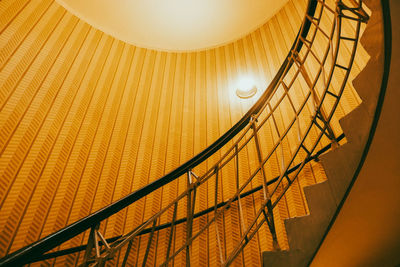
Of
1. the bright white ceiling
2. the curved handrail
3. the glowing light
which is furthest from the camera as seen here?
the bright white ceiling

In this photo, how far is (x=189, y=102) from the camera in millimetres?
4199

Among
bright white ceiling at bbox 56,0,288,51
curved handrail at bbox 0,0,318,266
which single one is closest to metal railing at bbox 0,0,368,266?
curved handrail at bbox 0,0,318,266

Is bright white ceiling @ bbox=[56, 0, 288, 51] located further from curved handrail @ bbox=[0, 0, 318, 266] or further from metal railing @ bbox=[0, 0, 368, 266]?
curved handrail @ bbox=[0, 0, 318, 266]

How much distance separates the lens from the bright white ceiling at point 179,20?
471 cm

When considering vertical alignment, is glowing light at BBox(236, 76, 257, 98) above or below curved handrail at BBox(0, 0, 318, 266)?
above

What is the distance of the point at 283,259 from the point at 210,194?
175 centimetres

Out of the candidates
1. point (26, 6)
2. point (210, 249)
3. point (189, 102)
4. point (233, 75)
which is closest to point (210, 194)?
point (210, 249)

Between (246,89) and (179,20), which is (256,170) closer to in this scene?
(246,89)

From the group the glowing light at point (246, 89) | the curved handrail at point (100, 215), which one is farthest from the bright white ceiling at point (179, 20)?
the curved handrail at point (100, 215)

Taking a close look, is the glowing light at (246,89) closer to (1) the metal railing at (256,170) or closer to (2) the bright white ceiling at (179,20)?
(1) the metal railing at (256,170)

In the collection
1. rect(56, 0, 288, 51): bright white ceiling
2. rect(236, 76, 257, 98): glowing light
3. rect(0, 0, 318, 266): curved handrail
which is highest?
rect(56, 0, 288, 51): bright white ceiling

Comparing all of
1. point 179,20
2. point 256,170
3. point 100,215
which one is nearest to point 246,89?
point 179,20

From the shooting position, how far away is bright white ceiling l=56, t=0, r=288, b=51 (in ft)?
15.5

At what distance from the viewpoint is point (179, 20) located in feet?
16.6
